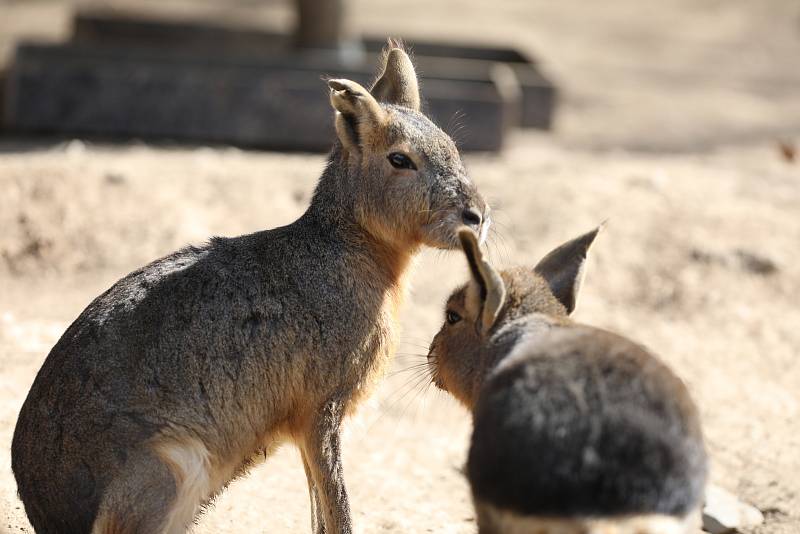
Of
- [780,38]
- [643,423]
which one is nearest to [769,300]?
[643,423]

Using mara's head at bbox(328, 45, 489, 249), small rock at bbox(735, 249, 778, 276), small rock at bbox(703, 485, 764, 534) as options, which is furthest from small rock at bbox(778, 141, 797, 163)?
mara's head at bbox(328, 45, 489, 249)

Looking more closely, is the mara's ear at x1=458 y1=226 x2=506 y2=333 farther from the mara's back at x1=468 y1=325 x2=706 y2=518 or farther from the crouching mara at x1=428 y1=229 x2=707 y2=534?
the mara's back at x1=468 y1=325 x2=706 y2=518

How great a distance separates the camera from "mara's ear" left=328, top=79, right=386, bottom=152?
5.29 meters

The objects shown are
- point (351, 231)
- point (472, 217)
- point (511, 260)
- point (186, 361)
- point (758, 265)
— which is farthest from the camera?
point (758, 265)

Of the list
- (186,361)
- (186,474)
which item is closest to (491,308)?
(186,361)

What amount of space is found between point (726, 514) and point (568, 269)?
1753 millimetres

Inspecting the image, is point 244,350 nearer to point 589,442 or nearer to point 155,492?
point 155,492

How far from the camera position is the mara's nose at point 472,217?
530 cm

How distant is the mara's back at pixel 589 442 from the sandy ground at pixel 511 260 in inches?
61.3

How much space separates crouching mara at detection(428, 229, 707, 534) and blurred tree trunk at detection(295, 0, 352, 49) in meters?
9.17

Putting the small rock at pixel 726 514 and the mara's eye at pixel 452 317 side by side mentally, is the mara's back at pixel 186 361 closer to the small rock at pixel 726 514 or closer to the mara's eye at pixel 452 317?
the mara's eye at pixel 452 317

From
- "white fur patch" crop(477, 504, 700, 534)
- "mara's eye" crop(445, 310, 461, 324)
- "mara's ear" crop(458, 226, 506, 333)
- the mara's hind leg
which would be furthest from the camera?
"mara's eye" crop(445, 310, 461, 324)

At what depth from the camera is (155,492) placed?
456 cm

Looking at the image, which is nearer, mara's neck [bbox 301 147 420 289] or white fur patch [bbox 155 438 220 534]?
white fur patch [bbox 155 438 220 534]
